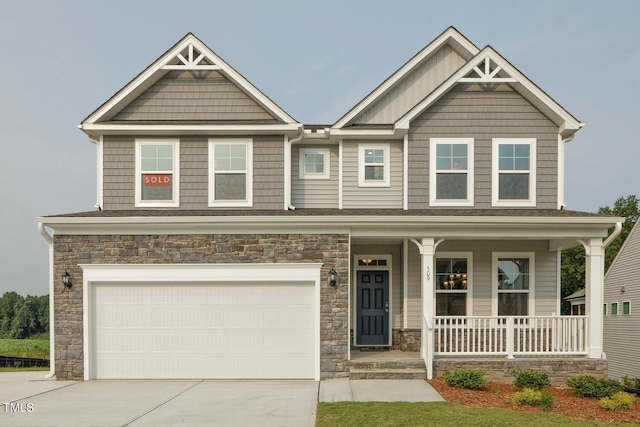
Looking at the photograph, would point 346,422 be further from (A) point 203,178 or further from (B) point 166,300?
(A) point 203,178

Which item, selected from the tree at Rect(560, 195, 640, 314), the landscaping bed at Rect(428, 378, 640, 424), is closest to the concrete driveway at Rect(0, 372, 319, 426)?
the landscaping bed at Rect(428, 378, 640, 424)

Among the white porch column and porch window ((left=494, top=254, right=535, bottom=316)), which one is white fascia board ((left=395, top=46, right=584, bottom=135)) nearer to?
the white porch column

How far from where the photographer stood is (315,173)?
42.7 feet

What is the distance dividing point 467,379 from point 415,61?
769cm

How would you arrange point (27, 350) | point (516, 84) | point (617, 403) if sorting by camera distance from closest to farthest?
point (617, 403), point (516, 84), point (27, 350)

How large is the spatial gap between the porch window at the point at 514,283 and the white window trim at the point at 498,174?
50.5 inches

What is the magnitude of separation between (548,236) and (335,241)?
4.48m

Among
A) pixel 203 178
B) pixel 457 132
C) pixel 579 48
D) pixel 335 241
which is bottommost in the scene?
pixel 335 241

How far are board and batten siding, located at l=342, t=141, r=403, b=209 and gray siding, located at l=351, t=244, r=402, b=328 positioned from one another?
42.7 inches

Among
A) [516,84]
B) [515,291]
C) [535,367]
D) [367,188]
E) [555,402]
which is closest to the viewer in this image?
[555,402]

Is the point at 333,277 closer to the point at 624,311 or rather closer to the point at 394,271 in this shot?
the point at 394,271

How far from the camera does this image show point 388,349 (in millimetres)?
12586

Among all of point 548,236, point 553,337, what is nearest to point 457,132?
point 548,236

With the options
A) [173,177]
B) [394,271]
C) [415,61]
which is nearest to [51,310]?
[173,177]
